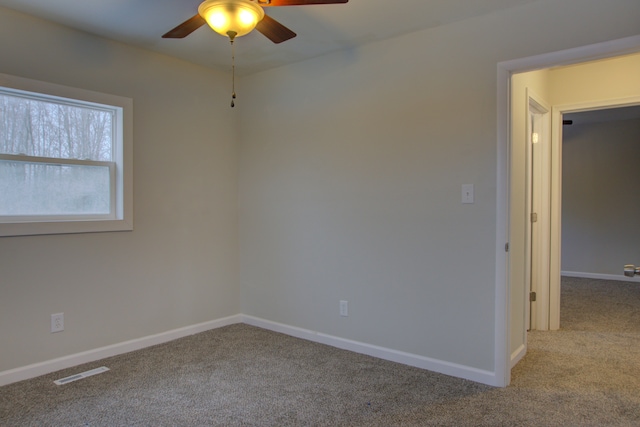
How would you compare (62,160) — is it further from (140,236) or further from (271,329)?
(271,329)

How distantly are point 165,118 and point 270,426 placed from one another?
2491 millimetres

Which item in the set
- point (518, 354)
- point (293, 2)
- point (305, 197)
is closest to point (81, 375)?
point (305, 197)

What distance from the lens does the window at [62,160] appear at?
278 cm

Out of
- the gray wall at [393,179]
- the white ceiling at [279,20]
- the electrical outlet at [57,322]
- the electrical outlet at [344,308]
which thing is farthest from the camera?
Answer: the electrical outlet at [344,308]

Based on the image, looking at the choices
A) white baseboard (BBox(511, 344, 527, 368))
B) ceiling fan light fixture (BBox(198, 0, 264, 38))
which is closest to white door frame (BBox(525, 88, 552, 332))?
white baseboard (BBox(511, 344, 527, 368))

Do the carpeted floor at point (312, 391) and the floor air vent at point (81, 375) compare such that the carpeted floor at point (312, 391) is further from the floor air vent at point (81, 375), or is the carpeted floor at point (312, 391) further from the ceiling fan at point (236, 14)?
the ceiling fan at point (236, 14)

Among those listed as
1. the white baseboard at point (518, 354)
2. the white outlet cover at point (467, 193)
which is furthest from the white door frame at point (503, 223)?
the white baseboard at point (518, 354)

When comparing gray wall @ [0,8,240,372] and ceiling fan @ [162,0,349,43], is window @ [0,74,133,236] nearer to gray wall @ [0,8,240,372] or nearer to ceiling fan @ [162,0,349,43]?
gray wall @ [0,8,240,372]

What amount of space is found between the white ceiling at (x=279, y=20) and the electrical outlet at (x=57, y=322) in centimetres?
195

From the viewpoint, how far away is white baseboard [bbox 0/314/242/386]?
2732mm

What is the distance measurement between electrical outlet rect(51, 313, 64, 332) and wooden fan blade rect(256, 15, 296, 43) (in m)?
2.29

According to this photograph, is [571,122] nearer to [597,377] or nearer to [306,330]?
[597,377]

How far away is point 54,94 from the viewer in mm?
2879

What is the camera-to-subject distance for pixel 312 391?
8.45ft
